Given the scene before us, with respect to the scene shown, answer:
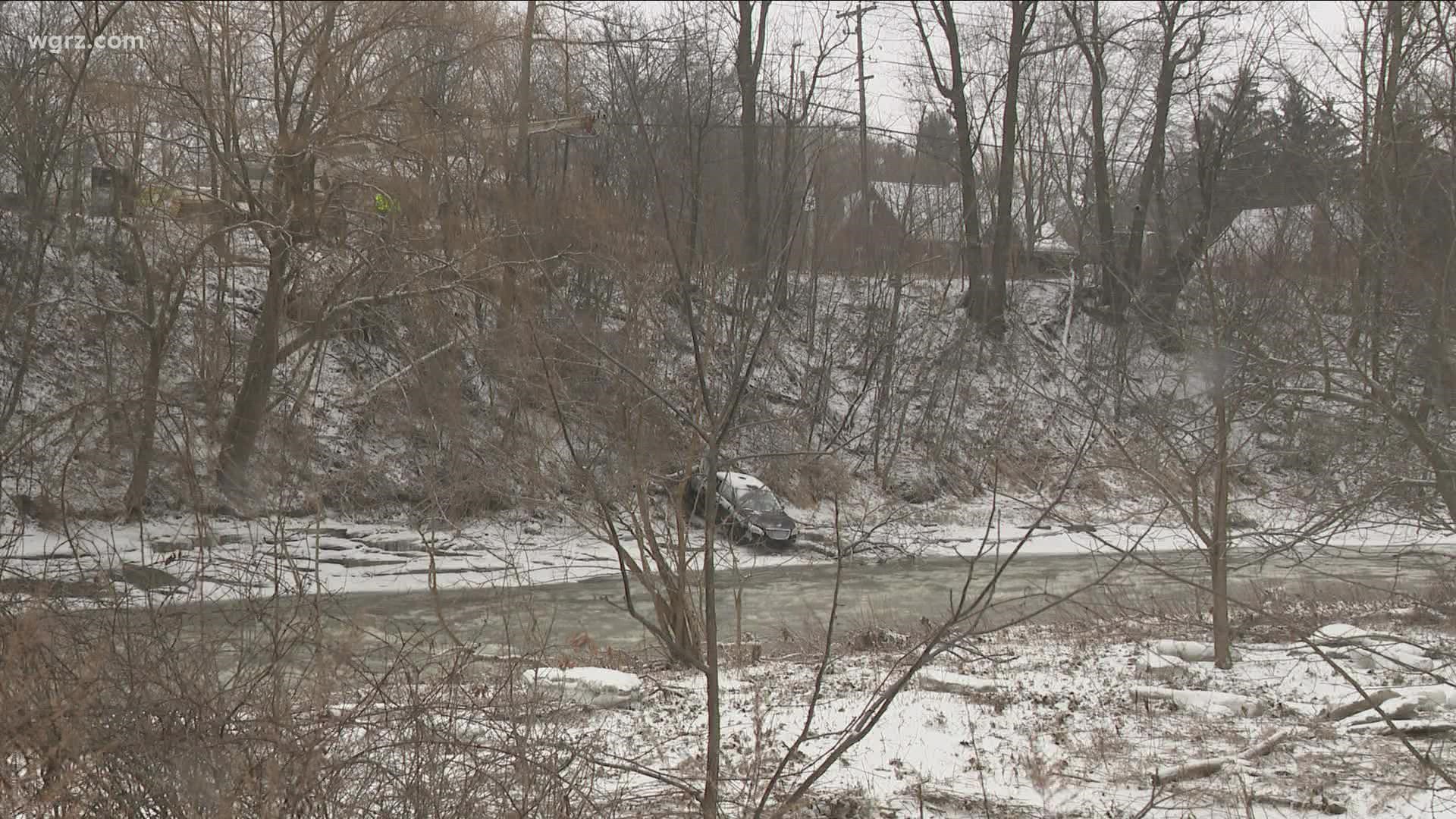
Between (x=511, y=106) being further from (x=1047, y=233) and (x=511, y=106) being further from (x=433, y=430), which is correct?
(x=1047, y=233)

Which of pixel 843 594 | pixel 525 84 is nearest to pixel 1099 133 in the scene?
pixel 843 594

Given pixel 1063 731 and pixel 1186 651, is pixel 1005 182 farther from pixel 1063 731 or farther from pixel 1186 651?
pixel 1063 731

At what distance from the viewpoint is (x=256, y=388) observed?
1144 centimetres

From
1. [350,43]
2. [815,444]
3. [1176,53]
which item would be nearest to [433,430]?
[350,43]

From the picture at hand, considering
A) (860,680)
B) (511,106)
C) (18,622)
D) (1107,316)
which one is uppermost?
(511,106)

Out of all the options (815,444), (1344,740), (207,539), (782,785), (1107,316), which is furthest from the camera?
(1107,316)

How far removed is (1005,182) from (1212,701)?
880 inches

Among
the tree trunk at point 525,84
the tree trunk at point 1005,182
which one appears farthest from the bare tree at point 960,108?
the tree trunk at point 525,84

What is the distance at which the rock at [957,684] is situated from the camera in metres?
7.57

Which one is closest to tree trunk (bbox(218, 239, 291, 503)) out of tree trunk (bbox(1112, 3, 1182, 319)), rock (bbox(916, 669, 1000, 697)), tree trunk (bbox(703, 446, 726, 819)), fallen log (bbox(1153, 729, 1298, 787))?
rock (bbox(916, 669, 1000, 697))

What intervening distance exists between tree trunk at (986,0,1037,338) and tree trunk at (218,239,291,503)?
1839 cm

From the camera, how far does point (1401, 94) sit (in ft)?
20.8

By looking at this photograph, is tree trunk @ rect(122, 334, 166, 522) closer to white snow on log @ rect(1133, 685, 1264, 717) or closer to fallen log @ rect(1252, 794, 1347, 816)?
fallen log @ rect(1252, 794, 1347, 816)

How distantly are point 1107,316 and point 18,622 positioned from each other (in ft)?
91.9
